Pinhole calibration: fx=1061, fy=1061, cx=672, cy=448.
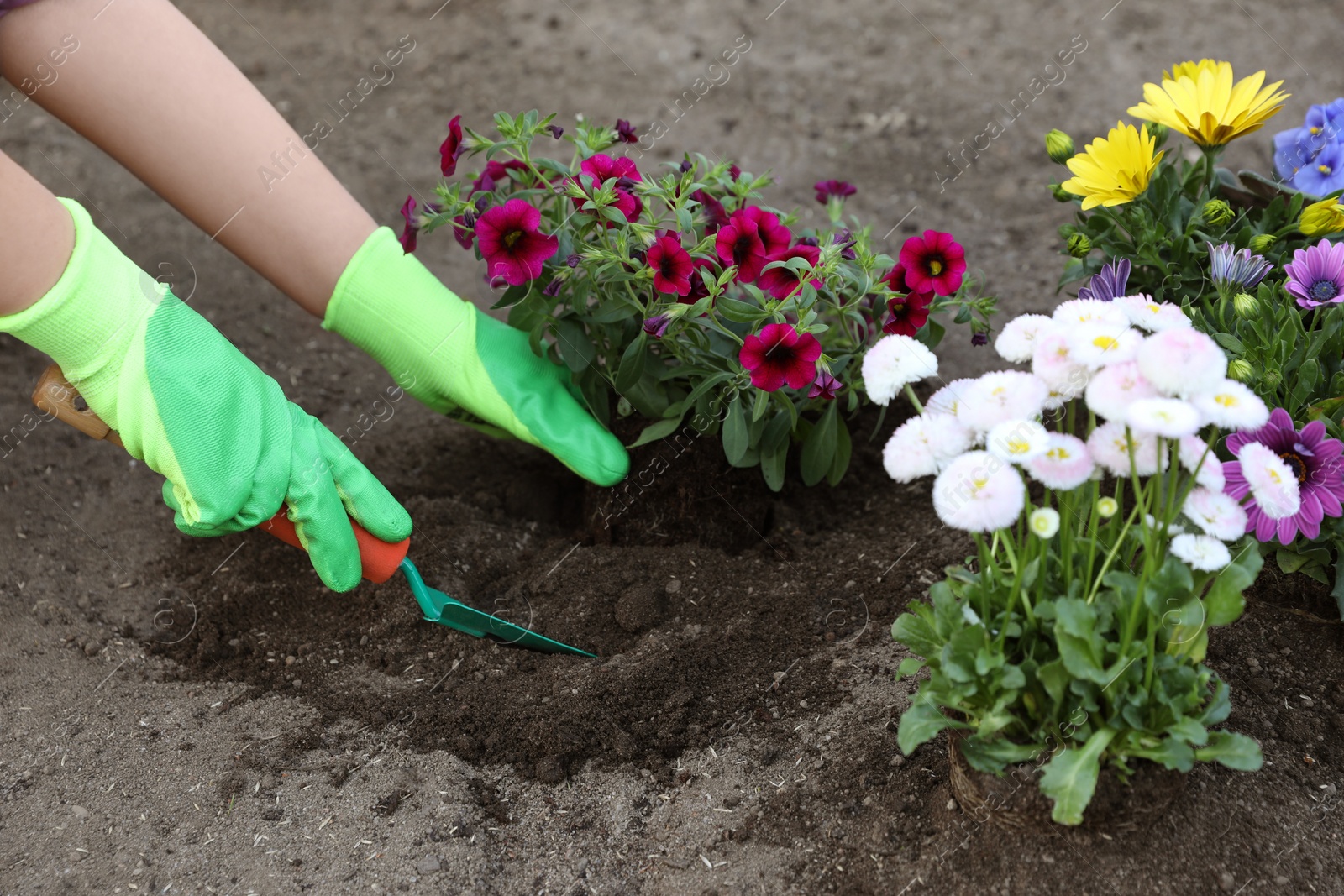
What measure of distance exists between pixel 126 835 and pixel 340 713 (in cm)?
30

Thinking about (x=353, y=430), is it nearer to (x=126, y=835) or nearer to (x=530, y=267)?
(x=530, y=267)

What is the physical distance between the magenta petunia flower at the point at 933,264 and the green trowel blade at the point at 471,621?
2.48 feet

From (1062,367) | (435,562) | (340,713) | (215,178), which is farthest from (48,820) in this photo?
(1062,367)

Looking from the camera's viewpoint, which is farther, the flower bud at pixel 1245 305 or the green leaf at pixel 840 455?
the green leaf at pixel 840 455

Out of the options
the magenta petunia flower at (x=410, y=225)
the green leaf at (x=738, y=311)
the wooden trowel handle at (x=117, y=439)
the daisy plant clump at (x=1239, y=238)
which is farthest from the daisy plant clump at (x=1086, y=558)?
the magenta petunia flower at (x=410, y=225)

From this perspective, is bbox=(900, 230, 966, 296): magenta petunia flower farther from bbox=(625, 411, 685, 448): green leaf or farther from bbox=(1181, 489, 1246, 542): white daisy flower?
bbox=(1181, 489, 1246, 542): white daisy flower

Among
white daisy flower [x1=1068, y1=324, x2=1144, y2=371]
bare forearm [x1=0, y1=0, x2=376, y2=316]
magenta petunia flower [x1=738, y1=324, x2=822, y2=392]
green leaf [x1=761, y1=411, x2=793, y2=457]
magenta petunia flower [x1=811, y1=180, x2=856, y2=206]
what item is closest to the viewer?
white daisy flower [x1=1068, y1=324, x2=1144, y2=371]

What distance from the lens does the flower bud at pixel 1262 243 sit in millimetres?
1511

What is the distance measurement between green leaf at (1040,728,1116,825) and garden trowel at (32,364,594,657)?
0.76 meters

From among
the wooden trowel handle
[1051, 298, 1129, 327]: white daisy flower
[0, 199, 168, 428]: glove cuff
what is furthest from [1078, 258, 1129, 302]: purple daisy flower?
[0, 199, 168, 428]: glove cuff

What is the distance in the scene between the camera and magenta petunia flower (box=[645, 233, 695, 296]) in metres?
1.52

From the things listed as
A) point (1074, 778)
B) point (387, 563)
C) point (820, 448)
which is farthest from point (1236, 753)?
point (387, 563)

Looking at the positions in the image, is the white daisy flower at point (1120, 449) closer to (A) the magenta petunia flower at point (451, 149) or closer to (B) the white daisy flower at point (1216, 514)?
(B) the white daisy flower at point (1216, 514)

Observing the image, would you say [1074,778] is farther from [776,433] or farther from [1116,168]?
[1116,168]
